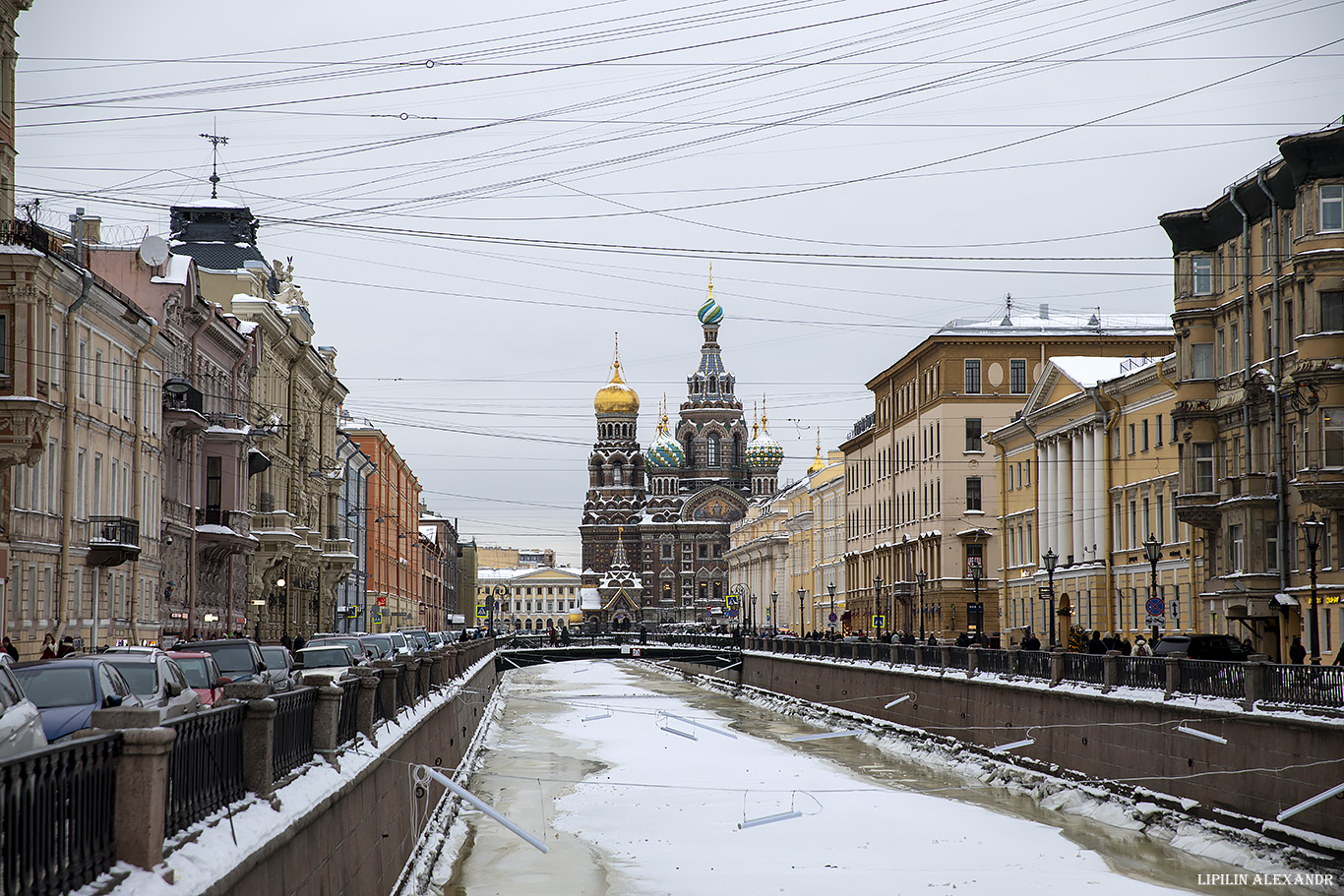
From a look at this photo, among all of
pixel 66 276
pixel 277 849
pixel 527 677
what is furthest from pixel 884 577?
pixel 277 849

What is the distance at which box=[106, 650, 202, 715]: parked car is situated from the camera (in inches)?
720

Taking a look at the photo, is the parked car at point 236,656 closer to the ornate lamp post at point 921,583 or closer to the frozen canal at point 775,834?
the frozen canal at point 775,834

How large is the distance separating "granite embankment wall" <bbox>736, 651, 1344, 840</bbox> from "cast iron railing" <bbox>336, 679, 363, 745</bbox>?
1330 cm

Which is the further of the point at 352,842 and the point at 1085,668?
the point at 1085,668

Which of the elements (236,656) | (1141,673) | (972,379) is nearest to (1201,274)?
(1141,673)

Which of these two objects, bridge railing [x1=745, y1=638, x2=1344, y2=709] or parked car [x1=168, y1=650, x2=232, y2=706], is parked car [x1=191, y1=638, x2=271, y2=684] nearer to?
parked car [x1=168, y1=650, x2=232, y2=706]

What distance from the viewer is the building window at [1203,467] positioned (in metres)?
48.3

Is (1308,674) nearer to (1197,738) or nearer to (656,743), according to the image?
(1197,738)

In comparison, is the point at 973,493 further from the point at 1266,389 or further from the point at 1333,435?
the point at 1333,435

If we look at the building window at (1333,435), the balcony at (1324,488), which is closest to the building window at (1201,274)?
the building window at (1333,435)

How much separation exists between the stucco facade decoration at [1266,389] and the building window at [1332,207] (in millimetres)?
36

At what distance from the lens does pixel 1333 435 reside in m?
41.2

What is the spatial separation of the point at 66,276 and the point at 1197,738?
25.4 metres

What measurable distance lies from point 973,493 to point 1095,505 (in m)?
22.3
